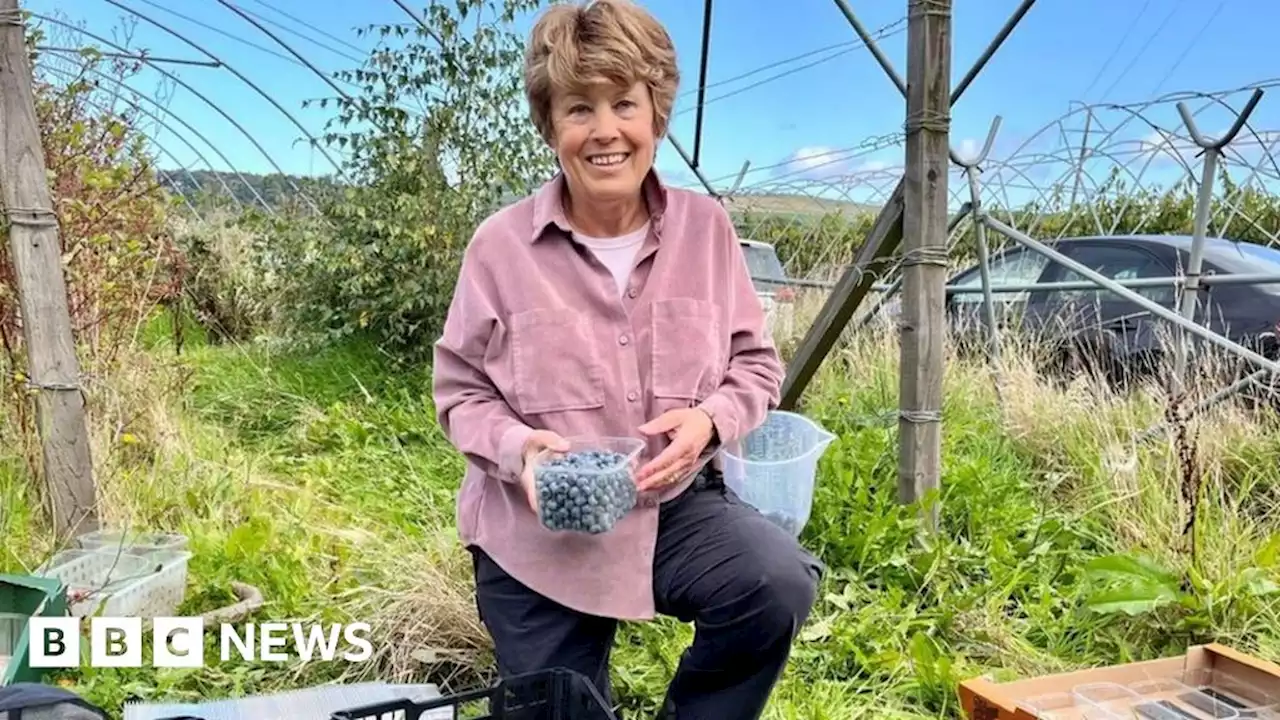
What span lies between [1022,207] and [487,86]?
13.4 feet

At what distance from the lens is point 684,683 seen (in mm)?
1554

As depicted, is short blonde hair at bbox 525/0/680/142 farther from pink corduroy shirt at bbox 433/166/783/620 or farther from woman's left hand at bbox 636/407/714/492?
woman's left hand at bbox 636/407/714/492

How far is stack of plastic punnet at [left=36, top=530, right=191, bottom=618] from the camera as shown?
93.9 inches

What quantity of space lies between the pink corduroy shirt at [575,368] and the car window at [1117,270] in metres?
3.92

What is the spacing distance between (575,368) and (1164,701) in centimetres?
135

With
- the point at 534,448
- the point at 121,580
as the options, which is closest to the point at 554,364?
the point at 534,448

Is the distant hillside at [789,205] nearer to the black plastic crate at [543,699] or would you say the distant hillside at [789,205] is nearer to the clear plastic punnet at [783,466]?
the clear plastic punnet at [783,466]

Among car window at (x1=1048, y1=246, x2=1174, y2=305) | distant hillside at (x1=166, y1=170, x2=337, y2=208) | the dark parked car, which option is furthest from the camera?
distant hillside at (x1=166, y1=170, x2=337, y2=208)

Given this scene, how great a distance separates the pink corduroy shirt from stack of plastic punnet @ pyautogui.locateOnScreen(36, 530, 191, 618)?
48.3 inches

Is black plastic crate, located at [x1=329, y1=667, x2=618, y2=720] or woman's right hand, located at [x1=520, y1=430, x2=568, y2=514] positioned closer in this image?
black plastic crate, located at [x1=329, y1=667, x2=618, y2=720]

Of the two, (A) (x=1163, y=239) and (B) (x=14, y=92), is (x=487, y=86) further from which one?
(A) (x=1163, y=239)

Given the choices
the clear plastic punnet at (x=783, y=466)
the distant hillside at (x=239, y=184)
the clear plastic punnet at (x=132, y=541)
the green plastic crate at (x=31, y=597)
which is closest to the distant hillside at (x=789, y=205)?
the clear plastic punnet at (x=783, y=466)

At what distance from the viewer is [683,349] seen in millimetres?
1574

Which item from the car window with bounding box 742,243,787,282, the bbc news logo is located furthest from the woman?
the car window with bounding box 742,243,787,282
